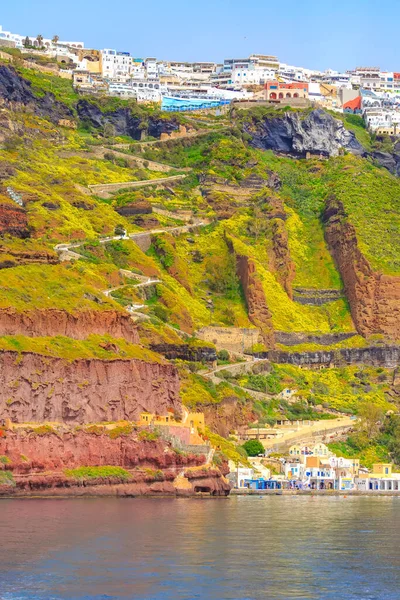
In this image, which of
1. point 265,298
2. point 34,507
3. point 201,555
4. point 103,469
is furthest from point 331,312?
point 201,555

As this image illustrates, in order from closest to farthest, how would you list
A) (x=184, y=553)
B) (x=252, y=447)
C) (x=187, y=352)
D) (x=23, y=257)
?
(x=184, y=553), (x=23, y=257), (x=252, y=447), (x=187, y=352)

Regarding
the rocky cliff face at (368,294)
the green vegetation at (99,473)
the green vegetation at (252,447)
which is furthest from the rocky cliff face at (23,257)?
the rocky cliff face at (368,294)

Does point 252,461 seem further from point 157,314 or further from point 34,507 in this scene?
point 34,507

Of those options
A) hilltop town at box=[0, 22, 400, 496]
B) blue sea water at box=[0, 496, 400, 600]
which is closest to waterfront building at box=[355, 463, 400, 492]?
hilltop town at box=[0, 22, 400, 496]

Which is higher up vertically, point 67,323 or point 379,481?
point 67,323

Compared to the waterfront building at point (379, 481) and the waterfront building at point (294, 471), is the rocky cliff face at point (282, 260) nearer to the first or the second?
the waterfront building at point (379, 481)

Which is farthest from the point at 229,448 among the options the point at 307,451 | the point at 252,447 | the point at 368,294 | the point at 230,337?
the point at 368,294

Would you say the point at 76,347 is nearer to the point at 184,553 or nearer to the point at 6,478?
the point at 6,478
